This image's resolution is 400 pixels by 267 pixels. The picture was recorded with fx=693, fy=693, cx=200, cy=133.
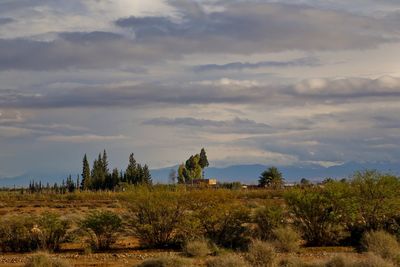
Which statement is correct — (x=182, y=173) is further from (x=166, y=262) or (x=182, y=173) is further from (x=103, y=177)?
(x=166, y=262)

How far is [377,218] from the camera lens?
113ft

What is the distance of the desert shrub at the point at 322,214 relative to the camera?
34.2 meters

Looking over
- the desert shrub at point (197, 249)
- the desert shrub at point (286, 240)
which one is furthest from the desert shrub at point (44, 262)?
the desert shrub at point (286, 240)

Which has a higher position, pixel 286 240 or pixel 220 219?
pixel 220 219

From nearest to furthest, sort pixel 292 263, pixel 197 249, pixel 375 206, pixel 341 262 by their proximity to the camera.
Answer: pixel 341 262, pixel 292 263, pixel 197 249, pixel 375 206

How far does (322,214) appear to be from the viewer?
112 feet

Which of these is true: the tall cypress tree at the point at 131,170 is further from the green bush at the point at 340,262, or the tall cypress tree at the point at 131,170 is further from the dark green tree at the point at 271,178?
the green bush at the point at 340,262

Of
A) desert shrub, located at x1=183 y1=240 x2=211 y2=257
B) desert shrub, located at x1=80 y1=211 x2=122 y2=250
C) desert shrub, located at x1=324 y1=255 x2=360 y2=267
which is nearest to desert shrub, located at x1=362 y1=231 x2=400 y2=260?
desert shrub, located at x1=324 y1=255 x2=360 y2=267

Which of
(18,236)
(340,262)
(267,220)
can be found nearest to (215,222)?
(267,220)

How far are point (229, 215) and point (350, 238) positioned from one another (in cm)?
618

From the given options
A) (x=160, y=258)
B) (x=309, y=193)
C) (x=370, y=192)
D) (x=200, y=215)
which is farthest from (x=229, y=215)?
(x=160, y=258)

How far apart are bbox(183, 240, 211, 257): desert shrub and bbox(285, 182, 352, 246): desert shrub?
631 cm

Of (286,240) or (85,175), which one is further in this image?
(85,175)

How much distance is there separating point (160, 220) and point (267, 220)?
17.1 ft
